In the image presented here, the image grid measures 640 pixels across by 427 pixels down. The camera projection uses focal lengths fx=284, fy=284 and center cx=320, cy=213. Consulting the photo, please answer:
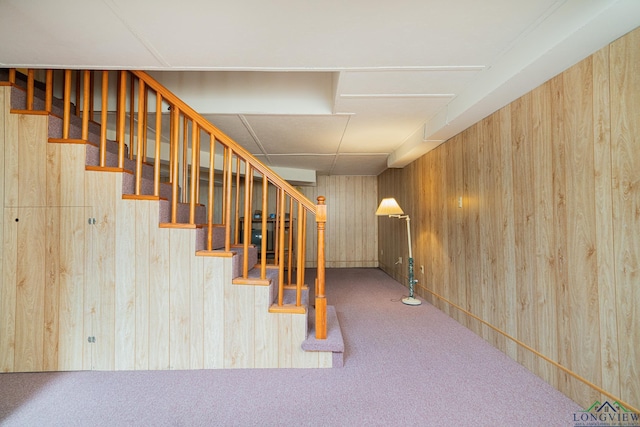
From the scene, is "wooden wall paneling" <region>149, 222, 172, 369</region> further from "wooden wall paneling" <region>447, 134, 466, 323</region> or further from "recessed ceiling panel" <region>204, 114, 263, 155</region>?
"wooden wall paneling" <region>447, 134, 466, 323</region>

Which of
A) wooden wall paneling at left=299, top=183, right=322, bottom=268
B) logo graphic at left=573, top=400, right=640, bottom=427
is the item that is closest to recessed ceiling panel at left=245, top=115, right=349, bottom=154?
wooden wall paneling at left=299, top=183, right=322, bottom=268

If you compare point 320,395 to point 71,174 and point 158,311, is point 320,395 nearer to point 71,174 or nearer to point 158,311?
point 158,311

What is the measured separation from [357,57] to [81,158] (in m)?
2.04

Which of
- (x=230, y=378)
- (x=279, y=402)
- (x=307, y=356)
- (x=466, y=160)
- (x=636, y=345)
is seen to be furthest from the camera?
(x=466, y=160)

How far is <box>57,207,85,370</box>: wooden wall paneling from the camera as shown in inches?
79.7

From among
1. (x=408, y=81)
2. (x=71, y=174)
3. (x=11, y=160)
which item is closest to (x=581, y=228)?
(x=408, y=81)

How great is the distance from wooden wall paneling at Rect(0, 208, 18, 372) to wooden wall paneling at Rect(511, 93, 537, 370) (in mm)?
3615

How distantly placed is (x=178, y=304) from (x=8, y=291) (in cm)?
116

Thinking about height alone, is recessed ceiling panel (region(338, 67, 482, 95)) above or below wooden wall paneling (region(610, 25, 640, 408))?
above

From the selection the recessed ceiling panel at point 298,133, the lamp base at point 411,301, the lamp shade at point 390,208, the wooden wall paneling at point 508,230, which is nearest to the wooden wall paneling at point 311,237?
the recessed ceiling panel at point 298,133

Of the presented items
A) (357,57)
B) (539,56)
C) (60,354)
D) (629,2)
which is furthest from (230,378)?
(629,2)

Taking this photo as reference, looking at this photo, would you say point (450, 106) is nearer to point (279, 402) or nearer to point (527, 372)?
point (527, 372)

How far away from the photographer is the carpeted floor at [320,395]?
1.55 metres

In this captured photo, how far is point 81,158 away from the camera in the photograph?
80.4 inches
